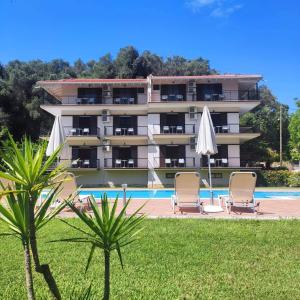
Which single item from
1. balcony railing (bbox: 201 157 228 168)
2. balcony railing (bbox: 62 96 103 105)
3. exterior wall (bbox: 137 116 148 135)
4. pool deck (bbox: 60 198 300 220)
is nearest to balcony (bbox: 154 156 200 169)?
balcony railing (bbox: 201 157 228 168)

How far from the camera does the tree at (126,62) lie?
138ft

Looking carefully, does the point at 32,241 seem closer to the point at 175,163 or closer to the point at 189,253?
the point at 189,253

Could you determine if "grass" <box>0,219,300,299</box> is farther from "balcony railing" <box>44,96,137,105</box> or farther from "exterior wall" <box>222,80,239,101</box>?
"balcony railing" <box>44,96,137,105</box>

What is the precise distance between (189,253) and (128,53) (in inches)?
1602

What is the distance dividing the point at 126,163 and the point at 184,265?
74.3 ft

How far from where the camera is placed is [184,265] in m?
4.34

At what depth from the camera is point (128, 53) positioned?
4328 cm

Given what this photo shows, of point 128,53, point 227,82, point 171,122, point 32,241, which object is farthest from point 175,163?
point 32,241

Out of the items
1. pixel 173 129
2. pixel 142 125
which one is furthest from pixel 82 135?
pixel 173 129

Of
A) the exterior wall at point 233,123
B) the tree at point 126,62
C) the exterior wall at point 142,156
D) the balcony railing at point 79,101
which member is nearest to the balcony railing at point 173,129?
the exterior wall at point 142,156

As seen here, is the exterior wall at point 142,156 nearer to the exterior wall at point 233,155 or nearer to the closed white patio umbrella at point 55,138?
the exterior wall at point 233,155

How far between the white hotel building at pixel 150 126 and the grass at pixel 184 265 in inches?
785

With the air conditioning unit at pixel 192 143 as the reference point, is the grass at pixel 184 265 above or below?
below

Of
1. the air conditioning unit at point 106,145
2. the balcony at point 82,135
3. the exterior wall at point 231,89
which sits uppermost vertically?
the exterior wall at point 231,89
